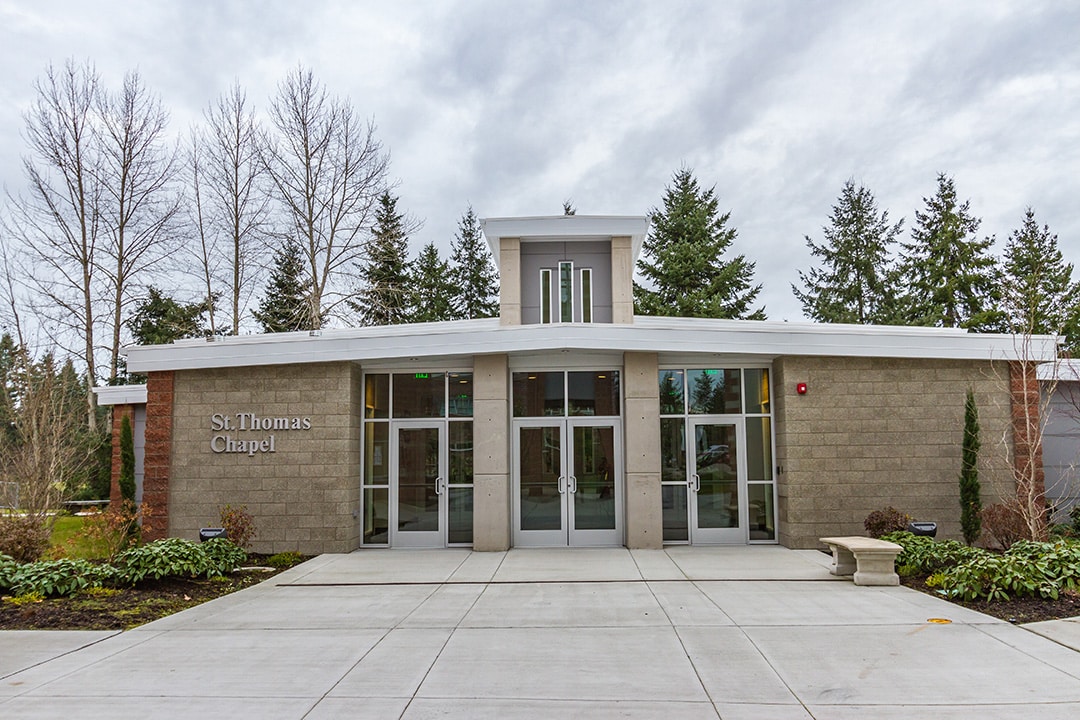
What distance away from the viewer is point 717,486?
43.8ft

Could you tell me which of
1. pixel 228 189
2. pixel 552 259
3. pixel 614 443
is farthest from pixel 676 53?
pixel 228 189

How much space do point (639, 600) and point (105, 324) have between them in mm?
25616

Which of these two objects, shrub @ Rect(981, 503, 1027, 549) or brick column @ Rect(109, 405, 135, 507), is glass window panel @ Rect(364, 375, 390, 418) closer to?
brick column @ Rect(109, 405, 135, 507)

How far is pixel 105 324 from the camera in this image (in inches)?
1089

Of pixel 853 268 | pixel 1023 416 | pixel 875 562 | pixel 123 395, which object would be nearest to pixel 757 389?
pixel 1023 416

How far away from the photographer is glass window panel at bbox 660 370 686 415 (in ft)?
44.4

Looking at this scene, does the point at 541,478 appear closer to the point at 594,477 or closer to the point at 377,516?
the point at 594,477

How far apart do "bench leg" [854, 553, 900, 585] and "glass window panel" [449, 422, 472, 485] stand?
6.51 m

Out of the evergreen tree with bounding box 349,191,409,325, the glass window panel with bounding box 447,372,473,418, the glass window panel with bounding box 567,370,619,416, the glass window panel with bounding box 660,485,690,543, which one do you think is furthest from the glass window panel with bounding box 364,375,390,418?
the evergreen tree with bounding box 349,191,409,325

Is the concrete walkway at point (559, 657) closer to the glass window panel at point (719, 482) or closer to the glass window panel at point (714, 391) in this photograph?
the glass window panel at point (719, 482)

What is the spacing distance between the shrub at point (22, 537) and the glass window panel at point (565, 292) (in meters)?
8.99

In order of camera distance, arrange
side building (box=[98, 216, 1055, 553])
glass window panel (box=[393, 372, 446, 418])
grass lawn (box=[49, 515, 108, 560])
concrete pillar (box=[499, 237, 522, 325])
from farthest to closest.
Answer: concrete pillar (box=[499, 237, 522, 325])
glass window panel (box=[393, 372, 446, 418])
side building (box=[98, 216, 1055, 553])
grass lawn (box=[49, 515, 108, 560])

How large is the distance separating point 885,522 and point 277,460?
32.7 feet

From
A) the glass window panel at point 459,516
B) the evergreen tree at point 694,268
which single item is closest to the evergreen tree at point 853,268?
the evergreen tree at point 694,268
